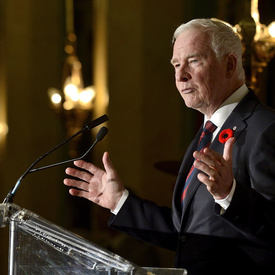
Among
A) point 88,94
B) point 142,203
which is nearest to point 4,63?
point 88,94

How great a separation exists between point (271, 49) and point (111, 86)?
197cm

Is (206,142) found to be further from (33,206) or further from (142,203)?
(33,206)

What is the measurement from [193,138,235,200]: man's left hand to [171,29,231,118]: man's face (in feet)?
1.49

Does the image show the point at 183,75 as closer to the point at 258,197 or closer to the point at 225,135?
the point at 225,135

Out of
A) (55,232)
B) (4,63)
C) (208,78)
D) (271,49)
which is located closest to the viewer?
(55,232)

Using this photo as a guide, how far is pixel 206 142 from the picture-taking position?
2207mm

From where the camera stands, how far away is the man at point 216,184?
5.87 feet

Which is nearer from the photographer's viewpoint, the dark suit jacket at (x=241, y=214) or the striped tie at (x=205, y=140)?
the dark suit jacket at (x=241, y=214)

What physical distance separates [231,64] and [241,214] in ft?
2.09

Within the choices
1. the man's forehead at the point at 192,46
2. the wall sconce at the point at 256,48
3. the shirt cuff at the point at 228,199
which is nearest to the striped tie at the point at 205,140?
the man's forehead at the point at 192,46

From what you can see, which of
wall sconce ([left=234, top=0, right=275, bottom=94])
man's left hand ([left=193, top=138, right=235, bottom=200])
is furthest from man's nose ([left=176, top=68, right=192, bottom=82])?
wall sconce ([left=234, top=0, right=275, bottom=94])

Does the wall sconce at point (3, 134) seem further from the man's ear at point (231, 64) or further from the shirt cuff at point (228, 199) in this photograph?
the shirt cuff at point (228, 199)

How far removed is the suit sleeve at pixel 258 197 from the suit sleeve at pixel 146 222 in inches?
15.3

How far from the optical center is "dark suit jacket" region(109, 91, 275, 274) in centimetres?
180
